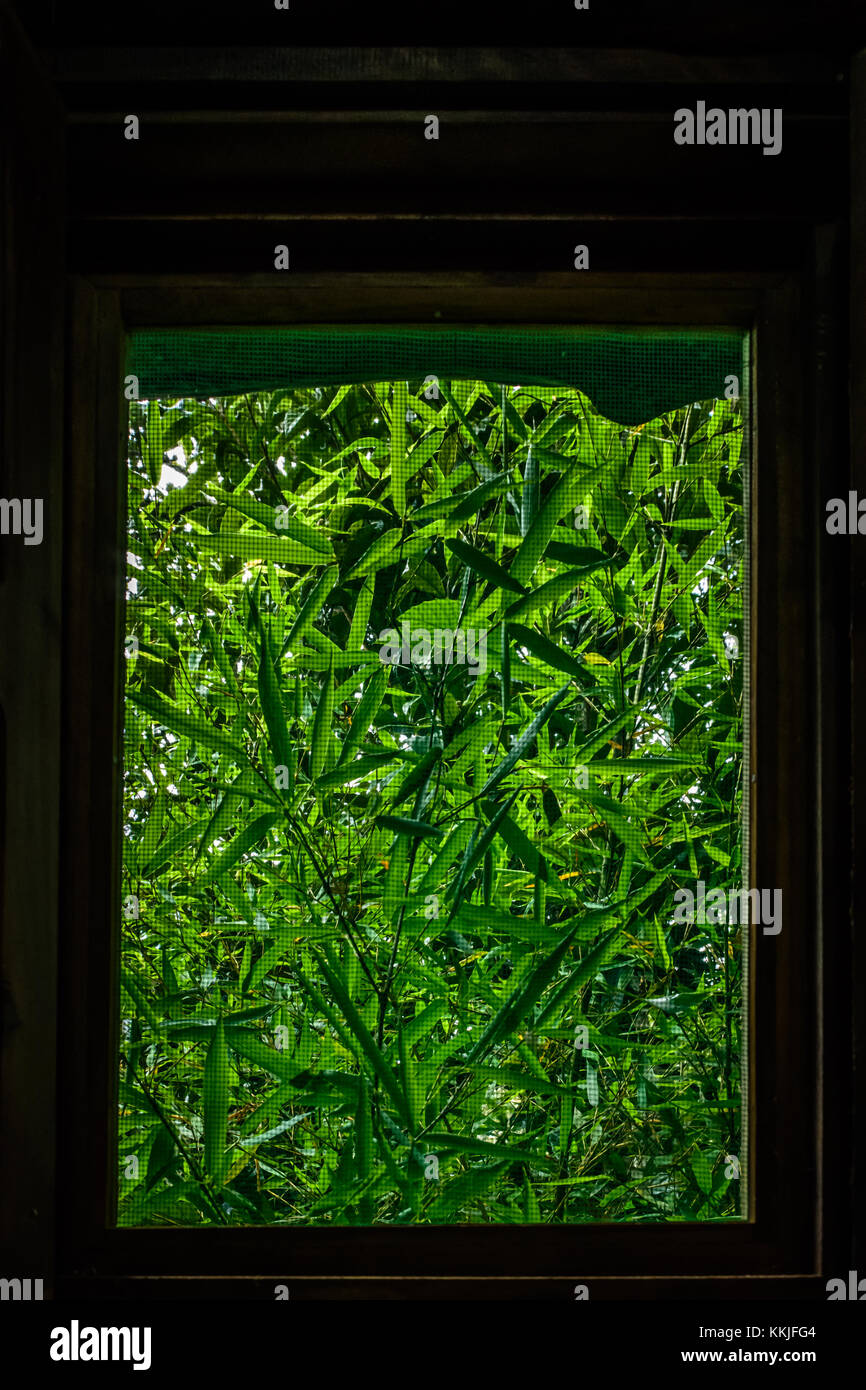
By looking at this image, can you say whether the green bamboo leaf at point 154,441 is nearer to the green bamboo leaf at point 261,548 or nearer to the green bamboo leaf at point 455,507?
the green bamboo leaf at point 261,548

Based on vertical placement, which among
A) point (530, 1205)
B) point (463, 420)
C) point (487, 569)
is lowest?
point (530, 1205)

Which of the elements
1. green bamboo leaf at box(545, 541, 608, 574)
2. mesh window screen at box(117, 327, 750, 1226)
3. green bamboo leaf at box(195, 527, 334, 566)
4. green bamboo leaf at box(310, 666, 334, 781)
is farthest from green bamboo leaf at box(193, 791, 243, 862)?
green bamboo leaf at box(545, 541, 608, 574)

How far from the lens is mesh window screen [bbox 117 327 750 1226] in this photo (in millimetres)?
1139

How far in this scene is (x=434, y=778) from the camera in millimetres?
1155

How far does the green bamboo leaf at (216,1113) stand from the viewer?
114 cm

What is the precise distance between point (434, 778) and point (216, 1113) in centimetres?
52

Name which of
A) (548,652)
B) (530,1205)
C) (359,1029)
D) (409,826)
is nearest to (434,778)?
(409,826)

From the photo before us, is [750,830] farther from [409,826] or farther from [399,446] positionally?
[399,446]

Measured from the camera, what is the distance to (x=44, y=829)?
1080mm

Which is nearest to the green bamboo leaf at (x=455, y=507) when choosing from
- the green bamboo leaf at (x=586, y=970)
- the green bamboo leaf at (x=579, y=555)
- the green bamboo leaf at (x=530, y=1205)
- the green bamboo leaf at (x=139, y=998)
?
the green bamboo leaf at (x=579, y=555)
